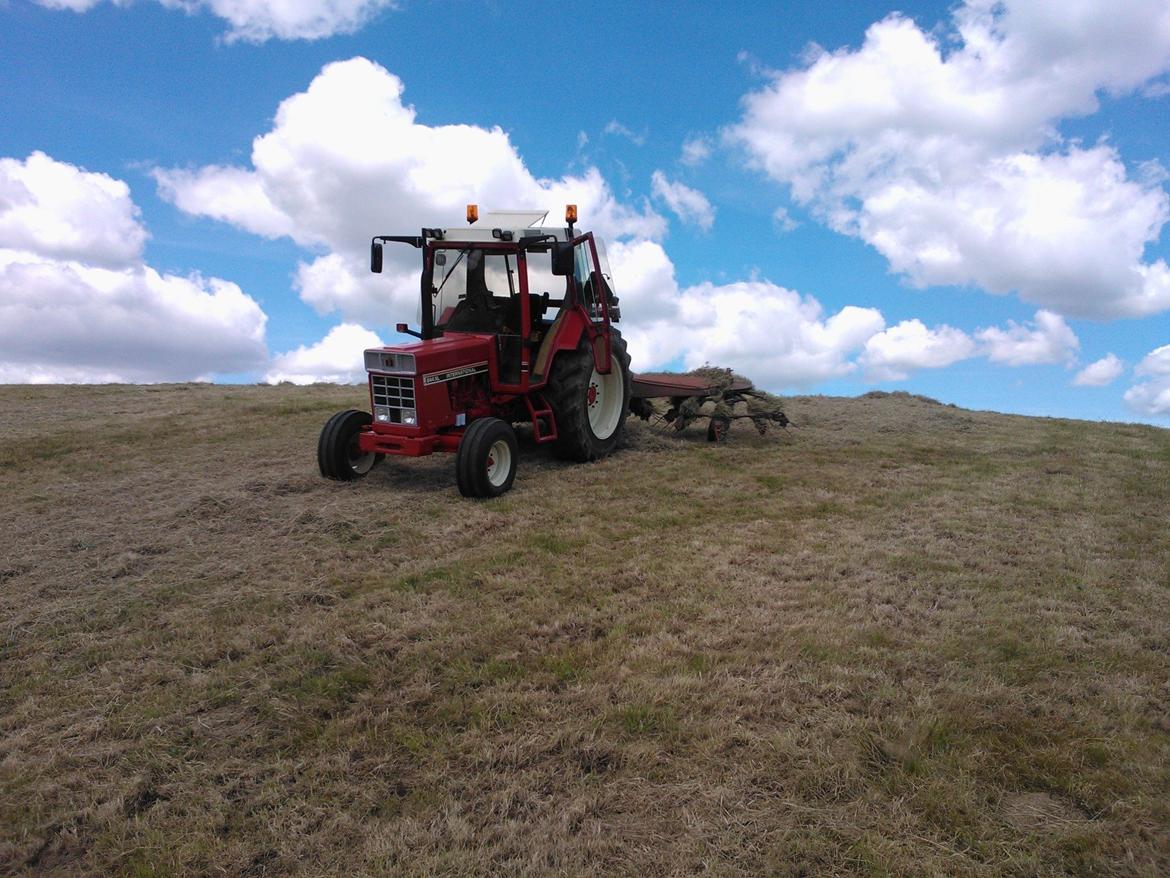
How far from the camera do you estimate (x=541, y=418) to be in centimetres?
835

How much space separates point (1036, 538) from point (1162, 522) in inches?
66.2

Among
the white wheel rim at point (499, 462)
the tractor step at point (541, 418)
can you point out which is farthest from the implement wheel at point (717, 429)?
the white wheel rim at point (499, 462)

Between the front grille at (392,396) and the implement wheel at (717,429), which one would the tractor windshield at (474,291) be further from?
the implement wheel at (717,429)

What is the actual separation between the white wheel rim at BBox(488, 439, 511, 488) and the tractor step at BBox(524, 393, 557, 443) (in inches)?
32.0

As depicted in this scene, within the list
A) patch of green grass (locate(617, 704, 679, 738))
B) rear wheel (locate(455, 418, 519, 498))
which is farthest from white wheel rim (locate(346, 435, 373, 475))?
patch of green grass (locate(617, 704, 679, 738))

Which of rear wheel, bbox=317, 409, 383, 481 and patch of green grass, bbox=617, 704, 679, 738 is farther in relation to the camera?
rear wheel, bbox=317, 409, 383, 481

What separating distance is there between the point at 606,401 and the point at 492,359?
212 centimetres

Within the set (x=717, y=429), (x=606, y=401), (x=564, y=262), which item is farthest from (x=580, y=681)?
(x=717, y=429)

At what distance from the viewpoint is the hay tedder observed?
7242 mm

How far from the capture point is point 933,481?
26.7ft

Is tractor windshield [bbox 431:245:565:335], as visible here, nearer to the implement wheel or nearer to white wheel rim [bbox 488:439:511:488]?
white wheel rim [bbox 488:439:511:488]

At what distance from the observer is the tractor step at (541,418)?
815 cm

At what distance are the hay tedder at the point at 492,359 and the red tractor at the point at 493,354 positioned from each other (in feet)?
0.04

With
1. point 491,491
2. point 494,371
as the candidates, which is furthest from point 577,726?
point 494,371
